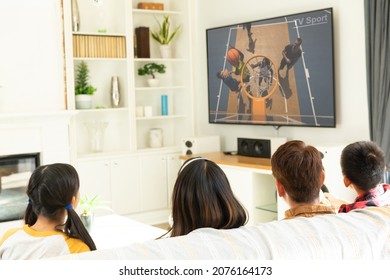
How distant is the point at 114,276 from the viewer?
1290 mm

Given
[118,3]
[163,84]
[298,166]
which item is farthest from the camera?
[163,84]

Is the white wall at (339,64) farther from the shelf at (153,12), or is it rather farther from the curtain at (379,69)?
the shelf at (153,12)

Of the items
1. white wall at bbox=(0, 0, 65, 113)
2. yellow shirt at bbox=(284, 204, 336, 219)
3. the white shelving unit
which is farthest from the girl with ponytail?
the white shelving unit

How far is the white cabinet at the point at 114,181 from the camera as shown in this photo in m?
5.87

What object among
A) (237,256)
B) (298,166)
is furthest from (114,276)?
(298,166)

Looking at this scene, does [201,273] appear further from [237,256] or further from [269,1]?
[269,1]

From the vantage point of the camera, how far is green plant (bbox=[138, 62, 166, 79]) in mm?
6367

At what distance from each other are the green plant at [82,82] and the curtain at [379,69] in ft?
8.70

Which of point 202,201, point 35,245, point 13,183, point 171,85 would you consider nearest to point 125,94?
point 171,85

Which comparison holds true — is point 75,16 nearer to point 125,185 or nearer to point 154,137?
point 154,137

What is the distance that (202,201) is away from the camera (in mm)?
2131

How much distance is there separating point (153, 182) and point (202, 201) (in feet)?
13.7

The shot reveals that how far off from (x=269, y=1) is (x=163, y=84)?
162cm

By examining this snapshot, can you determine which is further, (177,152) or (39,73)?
(177,152)
